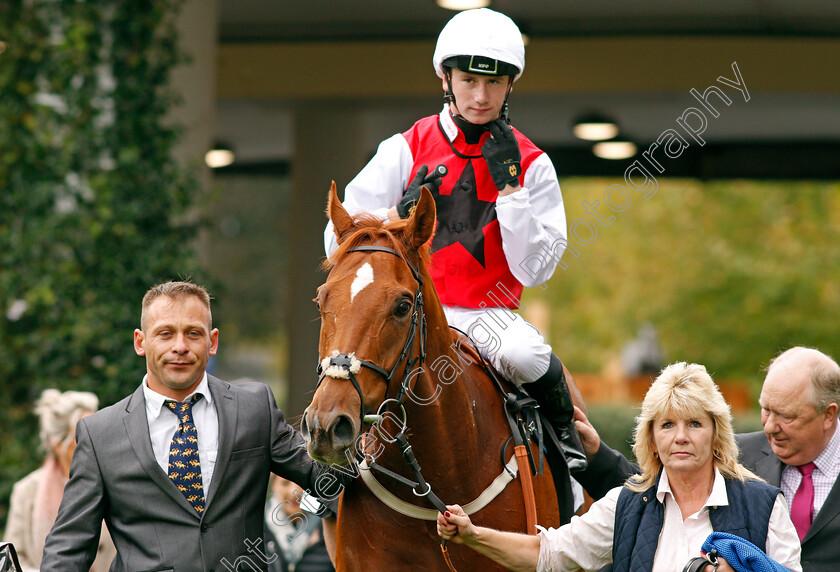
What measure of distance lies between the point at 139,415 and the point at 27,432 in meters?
5.07

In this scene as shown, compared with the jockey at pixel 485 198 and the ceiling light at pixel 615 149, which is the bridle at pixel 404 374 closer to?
the jockey at pixel 485 198

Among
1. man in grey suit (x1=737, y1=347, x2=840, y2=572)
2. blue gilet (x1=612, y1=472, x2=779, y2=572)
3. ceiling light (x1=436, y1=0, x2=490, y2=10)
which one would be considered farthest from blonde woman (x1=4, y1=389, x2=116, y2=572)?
ceiling light (x1=436, y1=0, x2=490, y2=10)

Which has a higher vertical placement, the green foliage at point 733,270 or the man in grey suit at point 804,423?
the green foliage at point 733,270

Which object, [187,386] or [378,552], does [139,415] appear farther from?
[378,552]

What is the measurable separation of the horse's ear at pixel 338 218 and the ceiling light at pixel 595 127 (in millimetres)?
9147

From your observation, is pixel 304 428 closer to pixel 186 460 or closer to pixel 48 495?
pixel 186 460

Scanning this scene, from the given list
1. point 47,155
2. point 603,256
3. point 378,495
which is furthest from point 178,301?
point 603,256

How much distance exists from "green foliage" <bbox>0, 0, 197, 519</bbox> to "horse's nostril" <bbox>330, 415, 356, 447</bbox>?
539 centimetres

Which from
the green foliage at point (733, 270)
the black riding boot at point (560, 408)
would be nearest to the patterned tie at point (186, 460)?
the black riding boot at point (560, 408)

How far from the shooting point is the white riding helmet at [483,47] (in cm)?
400

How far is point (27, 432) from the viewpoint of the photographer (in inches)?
320

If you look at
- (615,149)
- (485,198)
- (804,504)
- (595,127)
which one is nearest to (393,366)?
(485,198)

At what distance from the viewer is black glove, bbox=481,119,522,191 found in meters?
3.96

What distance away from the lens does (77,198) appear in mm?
8117
